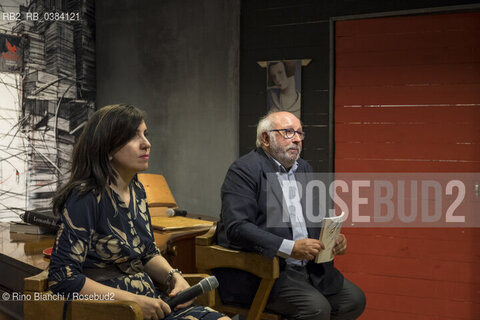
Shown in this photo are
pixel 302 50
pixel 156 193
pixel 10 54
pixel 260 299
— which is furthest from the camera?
pixel 302 50

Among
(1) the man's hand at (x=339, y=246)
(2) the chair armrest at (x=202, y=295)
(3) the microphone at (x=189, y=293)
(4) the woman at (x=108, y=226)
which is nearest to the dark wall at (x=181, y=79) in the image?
(1) the man's hand at (x=339, y=246)

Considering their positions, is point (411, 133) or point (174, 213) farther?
point (411, 133)

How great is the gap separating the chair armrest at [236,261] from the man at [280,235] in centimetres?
4

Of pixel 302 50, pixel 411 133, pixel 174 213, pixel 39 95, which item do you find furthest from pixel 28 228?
pixel 411 133

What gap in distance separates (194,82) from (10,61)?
1479 millimetres

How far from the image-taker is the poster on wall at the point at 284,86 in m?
3.94

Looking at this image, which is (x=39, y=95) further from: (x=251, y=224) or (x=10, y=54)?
(x=251, y=224)

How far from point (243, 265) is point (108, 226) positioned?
91 cm

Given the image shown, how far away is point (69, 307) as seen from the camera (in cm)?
168

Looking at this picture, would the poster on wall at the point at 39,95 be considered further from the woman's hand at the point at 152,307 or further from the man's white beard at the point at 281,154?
the woman's hand at the point at 152,307

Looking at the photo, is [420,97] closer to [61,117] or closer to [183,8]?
[183,8]

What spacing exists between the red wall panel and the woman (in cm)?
225

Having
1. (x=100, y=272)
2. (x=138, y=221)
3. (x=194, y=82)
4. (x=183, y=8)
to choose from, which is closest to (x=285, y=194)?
(x=138, y=221)

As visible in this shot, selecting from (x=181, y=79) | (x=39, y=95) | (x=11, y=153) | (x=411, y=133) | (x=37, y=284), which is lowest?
(x=37, y=284)
